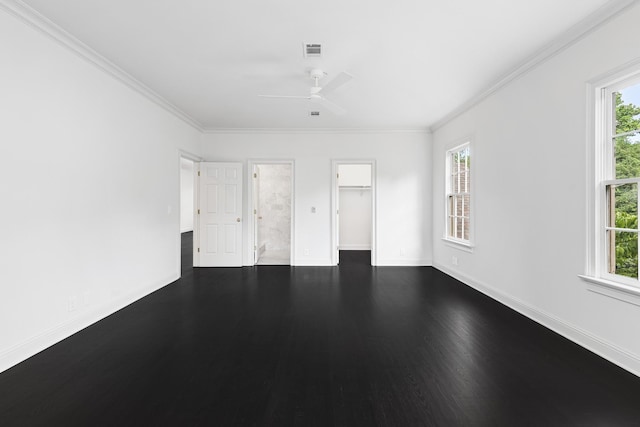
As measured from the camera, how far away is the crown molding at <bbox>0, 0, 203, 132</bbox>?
7.68 feet

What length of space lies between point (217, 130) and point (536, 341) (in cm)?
579

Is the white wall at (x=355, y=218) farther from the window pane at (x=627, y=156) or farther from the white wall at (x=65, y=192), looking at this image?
the window pane at (x=627, y=156)

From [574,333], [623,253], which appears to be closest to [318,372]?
[574,333]

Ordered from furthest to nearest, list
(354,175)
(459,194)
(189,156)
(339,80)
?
(354,175)
(189,156)
(459,194)
(339,80)

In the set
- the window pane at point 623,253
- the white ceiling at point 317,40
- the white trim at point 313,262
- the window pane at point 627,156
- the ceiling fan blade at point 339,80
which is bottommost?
the white trim at point 313,262

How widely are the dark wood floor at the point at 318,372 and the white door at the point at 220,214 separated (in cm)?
229

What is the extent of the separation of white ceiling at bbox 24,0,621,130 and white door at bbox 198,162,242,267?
1744mm

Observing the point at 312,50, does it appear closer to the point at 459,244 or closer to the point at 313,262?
the point at 459,244

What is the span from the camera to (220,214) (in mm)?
5914

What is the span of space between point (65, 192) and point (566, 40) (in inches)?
185

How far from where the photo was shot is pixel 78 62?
2.96 meters

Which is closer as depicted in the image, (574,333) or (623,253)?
(623,253)

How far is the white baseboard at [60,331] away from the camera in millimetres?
2303

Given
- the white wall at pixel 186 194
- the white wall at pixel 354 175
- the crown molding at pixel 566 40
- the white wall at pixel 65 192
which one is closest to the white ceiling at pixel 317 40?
the crown molding at pixel 566 40
